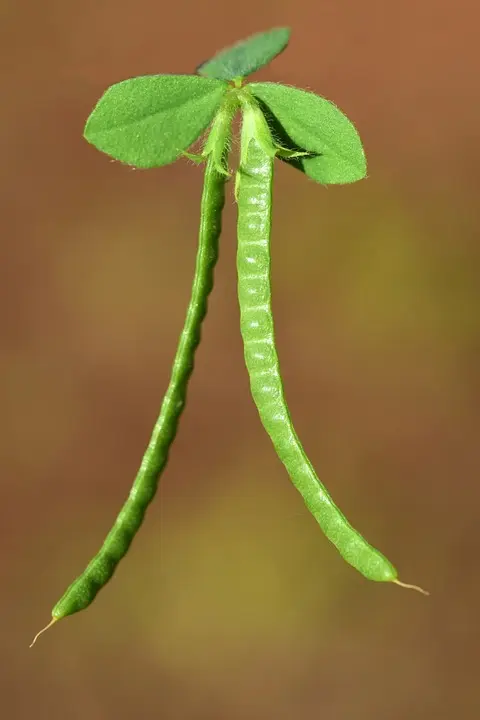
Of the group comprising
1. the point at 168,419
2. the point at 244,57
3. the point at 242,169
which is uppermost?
the point at 244,57

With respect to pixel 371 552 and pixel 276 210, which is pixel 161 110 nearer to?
pixel 371 552

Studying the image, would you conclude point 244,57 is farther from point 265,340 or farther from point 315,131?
point 265,340

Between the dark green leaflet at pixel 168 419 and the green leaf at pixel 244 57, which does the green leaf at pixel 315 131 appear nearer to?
the green leaf at pixel 244 57

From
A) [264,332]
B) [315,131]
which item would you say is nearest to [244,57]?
[315,131]

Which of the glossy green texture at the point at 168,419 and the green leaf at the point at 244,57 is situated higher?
the green leaf at the point at 244,57

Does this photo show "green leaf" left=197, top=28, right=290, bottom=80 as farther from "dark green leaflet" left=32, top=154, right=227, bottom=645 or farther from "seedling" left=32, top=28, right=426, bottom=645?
"dark green leaflet" left=32, top=154, right=227, bottom=645

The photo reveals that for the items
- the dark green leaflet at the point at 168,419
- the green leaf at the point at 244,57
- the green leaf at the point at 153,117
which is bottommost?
the dark green leaflet at the point at 168,419

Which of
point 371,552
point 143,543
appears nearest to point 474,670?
point 143,543

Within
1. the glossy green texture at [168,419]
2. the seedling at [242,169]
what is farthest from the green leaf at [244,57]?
the glossy green texture at [168,419]
